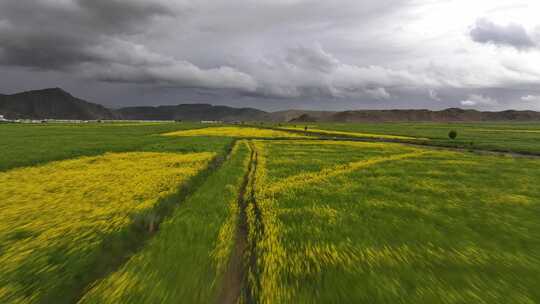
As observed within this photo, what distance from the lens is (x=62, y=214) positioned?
32.2 ft

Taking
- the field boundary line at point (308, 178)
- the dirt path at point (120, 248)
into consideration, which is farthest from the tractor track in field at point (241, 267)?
the field boundary line at point (308, 178)

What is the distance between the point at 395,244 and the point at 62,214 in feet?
43.9

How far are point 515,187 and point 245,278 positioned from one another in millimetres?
20176

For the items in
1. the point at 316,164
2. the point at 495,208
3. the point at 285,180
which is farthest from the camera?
the point at 316,164

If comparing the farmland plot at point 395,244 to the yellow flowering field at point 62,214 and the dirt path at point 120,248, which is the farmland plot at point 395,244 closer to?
the dirt path at point 120,248

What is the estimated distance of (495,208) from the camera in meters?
11.6

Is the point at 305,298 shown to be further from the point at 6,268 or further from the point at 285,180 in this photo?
the point at 285,180

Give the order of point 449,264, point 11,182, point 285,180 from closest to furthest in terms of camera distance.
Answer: point 449,264
point 11,182
point 285,180

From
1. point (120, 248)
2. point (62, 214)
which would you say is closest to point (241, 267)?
point (120, 248)

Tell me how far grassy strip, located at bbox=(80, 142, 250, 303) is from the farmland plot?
42.3 inches

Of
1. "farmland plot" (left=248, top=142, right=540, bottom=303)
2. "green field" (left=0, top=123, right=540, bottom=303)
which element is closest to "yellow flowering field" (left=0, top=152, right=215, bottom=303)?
"green field" (left=0, top=123, right=540, bottom=303)

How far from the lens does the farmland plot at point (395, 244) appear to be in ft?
18.7

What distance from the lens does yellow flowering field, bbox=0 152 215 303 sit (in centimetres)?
588

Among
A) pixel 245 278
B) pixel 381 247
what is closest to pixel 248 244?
pixel 245 278
